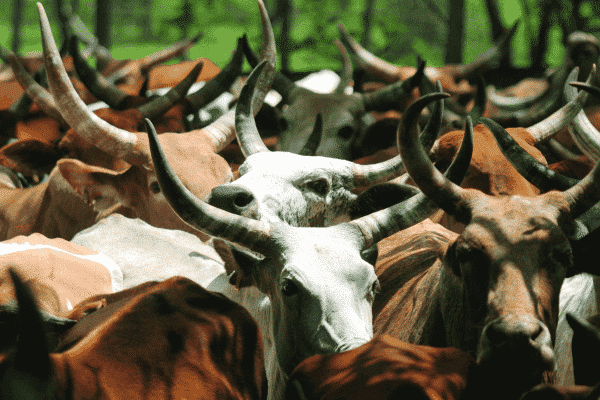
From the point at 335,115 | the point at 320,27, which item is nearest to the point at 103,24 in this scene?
the point at 320,27

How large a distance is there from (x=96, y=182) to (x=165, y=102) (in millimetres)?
2033

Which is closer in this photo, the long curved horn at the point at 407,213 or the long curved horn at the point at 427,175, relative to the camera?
the long curved horn at the point at 427,175

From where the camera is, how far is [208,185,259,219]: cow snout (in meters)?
3.55

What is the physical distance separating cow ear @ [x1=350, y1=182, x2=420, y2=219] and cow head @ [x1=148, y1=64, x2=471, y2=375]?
19.9 inches

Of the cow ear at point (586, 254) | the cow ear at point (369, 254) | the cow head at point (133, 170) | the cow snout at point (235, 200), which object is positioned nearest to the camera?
the cow ear at point (586, 254)

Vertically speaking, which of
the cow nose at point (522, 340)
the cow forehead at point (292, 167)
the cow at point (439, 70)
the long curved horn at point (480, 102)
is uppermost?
the cow nose at point (522, 340)

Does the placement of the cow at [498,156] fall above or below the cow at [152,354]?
below

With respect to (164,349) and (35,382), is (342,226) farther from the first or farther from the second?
(35,382)

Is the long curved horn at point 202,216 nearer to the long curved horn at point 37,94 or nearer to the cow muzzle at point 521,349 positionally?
the cow muzzle at point 521,349

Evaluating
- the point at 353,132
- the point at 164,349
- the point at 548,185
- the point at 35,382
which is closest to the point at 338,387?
the point at 164,349

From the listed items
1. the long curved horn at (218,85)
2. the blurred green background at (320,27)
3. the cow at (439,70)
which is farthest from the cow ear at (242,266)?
the blurred green background at (320,27)

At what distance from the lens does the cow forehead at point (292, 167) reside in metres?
4.07

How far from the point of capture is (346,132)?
290 inches

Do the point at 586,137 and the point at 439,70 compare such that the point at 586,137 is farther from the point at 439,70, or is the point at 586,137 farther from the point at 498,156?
the point at 439,70
